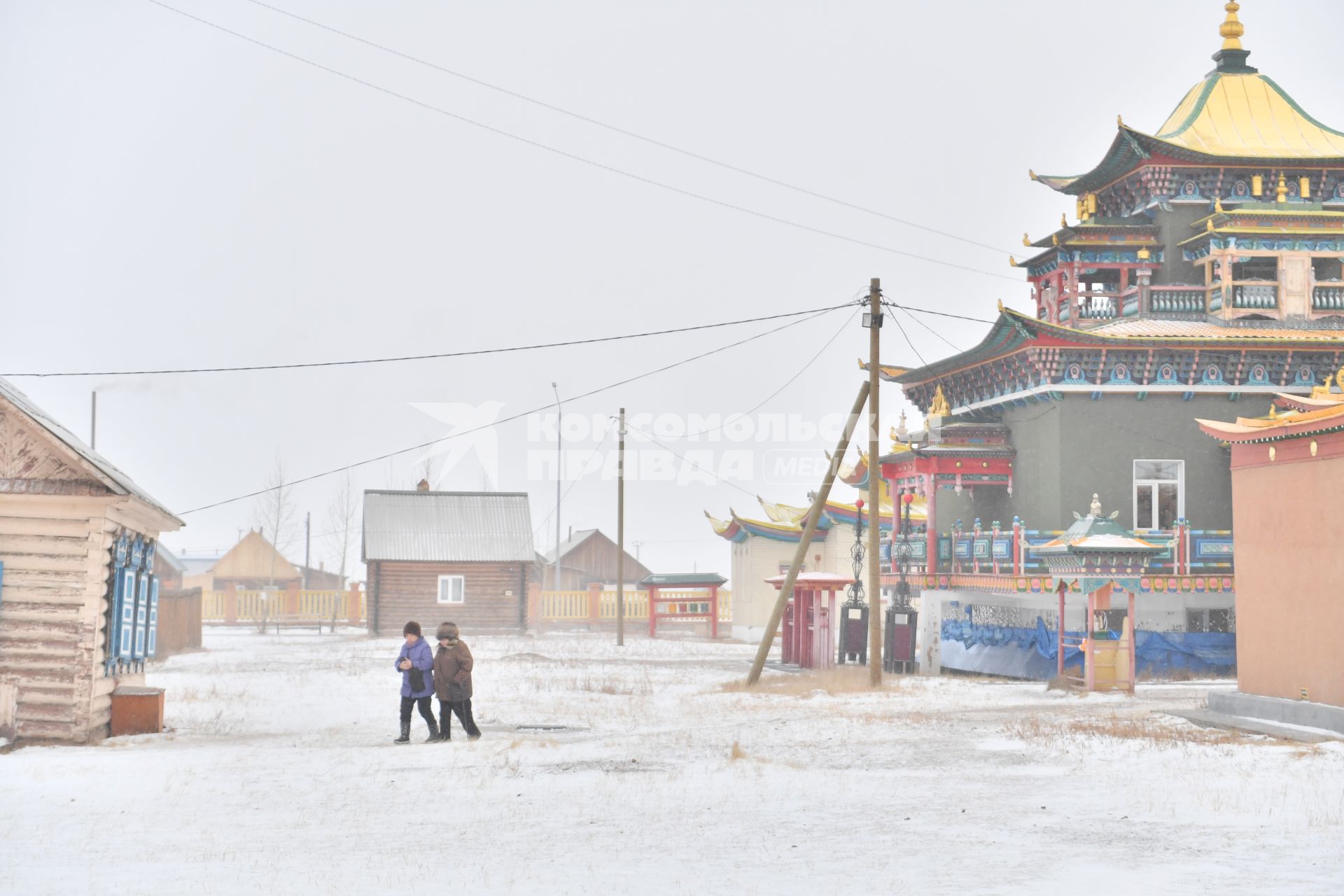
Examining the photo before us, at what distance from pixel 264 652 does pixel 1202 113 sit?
97.5ft

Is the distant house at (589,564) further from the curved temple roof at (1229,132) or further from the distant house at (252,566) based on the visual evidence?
the curved temple roof at (1229,132)

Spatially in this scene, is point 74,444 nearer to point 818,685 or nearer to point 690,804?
point 690,804

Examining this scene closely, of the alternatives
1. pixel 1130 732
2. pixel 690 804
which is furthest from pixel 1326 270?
pixel 690 804

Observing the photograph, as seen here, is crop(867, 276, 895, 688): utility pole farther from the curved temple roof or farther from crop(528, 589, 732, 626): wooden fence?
crop(528, 589, 732, 626): wooden fence

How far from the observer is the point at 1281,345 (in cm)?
3094

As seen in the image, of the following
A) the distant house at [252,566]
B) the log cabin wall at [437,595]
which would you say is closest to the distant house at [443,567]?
Answer: the log cabin wall at [437,595]

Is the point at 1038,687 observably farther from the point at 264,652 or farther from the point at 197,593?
the point at 197,593

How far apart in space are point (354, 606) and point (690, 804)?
54.6m

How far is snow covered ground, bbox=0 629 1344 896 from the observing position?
33.6 feet

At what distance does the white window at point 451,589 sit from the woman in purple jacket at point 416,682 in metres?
35.9

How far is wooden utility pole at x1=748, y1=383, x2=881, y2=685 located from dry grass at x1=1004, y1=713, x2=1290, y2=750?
7611 mm

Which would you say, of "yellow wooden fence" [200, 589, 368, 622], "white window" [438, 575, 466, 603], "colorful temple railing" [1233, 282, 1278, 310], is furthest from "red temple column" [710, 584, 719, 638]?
"colorful temple railing" [1233, 282, 1278, 310]

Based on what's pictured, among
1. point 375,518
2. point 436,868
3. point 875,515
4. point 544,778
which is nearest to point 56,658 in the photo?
point 544,778

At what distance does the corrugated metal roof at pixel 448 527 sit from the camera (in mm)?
53906
